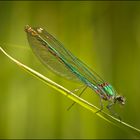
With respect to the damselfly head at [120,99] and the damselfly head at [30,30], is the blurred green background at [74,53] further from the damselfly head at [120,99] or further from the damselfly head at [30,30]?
the damselfly head at [30,30]

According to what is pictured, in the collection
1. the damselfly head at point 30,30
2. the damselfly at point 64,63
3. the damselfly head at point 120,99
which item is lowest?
the damselfly head at point 120,99

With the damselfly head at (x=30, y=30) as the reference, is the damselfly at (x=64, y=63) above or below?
below

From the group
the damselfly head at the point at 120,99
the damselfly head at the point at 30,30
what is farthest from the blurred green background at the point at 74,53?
the damselfly head at the point at 30,30

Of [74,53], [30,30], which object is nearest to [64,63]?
[30,30]

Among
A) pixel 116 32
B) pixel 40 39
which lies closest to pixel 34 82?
pixel 40 39

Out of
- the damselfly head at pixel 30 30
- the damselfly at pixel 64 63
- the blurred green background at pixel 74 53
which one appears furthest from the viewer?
the blurred green background at pixel 74 53

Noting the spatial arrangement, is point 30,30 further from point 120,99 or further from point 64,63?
point 120,99
